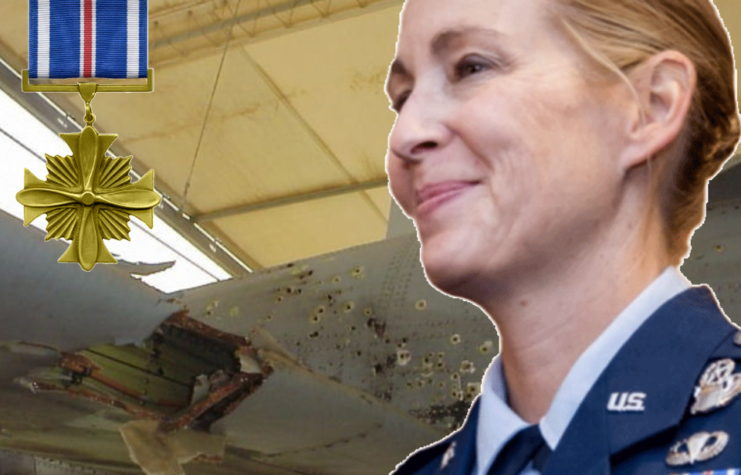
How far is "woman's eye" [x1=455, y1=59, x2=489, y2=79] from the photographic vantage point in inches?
20.4

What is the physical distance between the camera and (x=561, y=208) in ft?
1.61

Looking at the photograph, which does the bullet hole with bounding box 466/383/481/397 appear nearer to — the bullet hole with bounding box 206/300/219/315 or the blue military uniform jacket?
the bullet hole with bounding box 206/300/219/315

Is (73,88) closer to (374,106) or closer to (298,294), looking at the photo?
(298,294)

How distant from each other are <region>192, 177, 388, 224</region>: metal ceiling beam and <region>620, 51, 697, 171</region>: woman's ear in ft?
20.7

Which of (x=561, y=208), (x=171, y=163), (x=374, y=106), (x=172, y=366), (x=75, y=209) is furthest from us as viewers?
(x=171, y=163)

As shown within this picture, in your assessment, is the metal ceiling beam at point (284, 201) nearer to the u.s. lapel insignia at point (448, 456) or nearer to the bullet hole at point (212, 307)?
the bullet hole at point (212, 307)

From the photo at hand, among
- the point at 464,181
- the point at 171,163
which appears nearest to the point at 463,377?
the point at 464,181

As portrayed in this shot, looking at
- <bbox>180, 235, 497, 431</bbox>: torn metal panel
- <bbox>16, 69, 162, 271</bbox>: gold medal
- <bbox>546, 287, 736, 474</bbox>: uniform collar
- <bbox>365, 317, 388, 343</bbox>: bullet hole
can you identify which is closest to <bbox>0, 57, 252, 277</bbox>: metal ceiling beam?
<bbox>180, 235, 497, 431</bbox>: torn metal panel

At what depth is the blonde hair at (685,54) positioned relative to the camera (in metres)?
0.51

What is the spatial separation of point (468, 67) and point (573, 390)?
181 millimetres

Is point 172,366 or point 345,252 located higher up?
point 345,252

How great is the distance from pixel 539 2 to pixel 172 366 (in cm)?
117

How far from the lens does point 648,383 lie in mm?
454

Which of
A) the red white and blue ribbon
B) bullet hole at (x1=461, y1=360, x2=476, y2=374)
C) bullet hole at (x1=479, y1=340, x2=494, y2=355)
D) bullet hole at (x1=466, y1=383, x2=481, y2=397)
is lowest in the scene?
bullet hole at (x1=466, y1=383, x2=481, y2=397)
